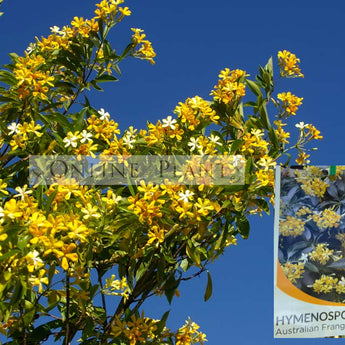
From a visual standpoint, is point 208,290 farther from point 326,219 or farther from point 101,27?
point 101,27

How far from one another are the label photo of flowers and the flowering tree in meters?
0.38

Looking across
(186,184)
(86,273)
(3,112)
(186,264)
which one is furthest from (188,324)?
(3,112)

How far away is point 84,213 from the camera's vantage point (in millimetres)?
1904

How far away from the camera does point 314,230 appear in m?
3.00

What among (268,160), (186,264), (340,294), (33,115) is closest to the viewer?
(268,160)

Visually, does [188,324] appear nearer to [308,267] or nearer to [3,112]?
[308,267]

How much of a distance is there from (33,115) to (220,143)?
34.3 inches

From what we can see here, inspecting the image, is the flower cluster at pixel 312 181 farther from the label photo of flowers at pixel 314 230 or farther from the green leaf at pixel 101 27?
the green leaf at pixel 101 27

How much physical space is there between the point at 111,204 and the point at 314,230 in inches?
57.1

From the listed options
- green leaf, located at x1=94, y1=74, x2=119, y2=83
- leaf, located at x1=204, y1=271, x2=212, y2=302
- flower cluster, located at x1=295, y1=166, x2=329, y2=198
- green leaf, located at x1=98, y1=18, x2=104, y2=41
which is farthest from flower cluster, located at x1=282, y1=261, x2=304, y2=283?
green leaf, located at x1=98, y1=18, x2=104, y2=41

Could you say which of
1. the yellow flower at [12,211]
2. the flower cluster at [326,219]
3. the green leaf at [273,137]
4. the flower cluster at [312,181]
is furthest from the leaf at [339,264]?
the yellow flower at [12,211]

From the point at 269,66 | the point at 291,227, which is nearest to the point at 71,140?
the point at 269,66

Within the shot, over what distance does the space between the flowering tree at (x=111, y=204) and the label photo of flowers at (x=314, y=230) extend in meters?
0.38

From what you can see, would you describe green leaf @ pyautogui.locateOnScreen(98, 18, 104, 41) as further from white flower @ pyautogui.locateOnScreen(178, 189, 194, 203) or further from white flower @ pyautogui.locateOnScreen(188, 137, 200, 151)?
white flower @ pyautogui.locateOnScreen(178, 189, 194, 203)
